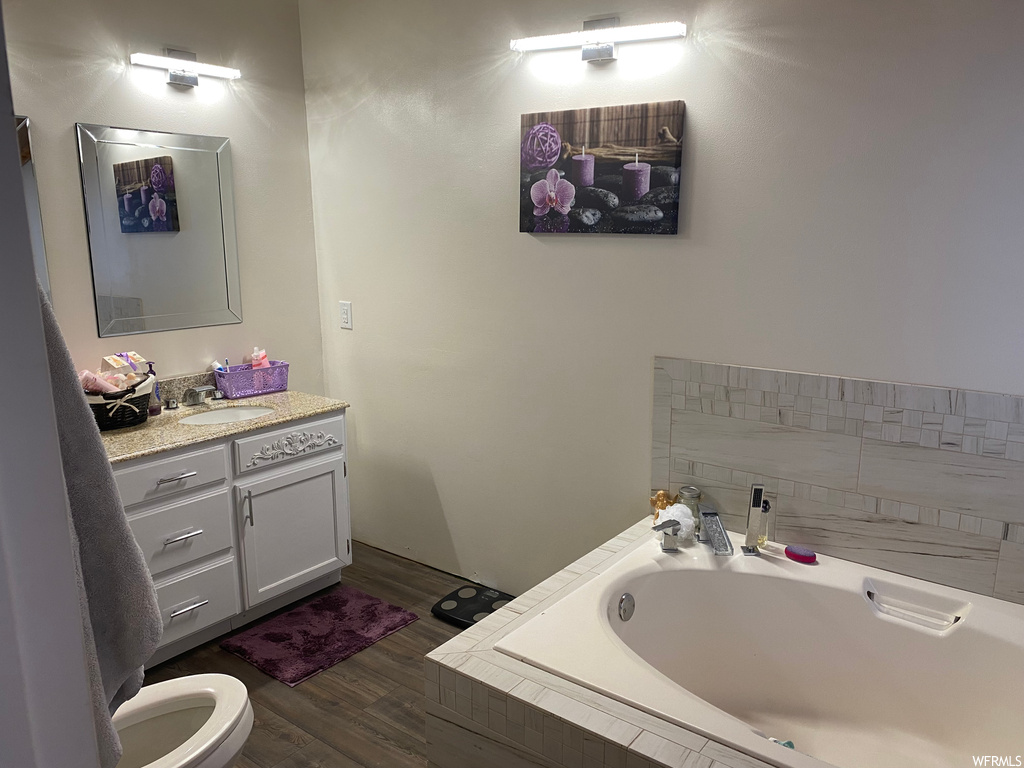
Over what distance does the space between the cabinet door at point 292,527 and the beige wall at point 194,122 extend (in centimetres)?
68

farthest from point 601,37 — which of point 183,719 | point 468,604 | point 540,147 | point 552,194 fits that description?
point 183,719

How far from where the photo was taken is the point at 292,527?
116 inches

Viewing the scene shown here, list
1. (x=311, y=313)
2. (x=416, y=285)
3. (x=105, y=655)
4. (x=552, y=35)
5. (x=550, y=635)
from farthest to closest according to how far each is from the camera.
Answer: (x=311, y=313), (x=416, y=285), (x=552, y=35), (x=550, y=635), (x=105, y=655)

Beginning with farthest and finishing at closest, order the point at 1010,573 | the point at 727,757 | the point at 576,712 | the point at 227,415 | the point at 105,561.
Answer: the point at 227,415
the point at 1010,573
the point at 576,712
the point at 727,757
the point at 105,561

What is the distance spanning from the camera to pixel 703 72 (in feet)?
7.59

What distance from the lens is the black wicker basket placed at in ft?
8.41

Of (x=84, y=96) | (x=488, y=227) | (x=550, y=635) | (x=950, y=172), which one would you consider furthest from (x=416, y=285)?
(x=950, y=172)

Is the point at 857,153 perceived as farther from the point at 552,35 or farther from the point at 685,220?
the point at 552,35

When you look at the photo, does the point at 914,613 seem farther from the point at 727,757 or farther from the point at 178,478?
the point at 178,478

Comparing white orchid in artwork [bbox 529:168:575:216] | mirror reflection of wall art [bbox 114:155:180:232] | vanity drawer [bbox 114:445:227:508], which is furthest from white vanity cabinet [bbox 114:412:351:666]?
white orchid in artwork [bbox 529:168:575:216]

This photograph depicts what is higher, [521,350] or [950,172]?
[950,172]

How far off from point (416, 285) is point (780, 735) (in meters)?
2.09

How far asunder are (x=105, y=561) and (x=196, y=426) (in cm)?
201

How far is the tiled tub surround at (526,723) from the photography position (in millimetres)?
1508
